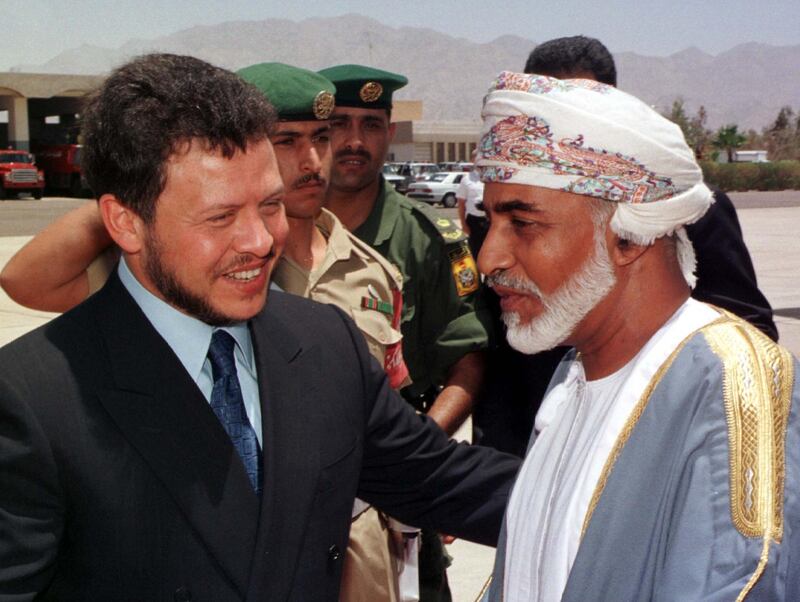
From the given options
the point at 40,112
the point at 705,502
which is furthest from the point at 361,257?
the point at 40,112

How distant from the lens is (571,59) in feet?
10.8

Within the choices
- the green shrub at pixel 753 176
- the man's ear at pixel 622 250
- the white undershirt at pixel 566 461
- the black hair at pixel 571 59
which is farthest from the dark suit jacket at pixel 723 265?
the green shrub at pixel 753 176

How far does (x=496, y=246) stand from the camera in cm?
201

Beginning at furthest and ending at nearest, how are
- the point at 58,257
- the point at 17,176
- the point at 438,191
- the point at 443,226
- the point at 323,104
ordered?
the point at 17,176
the point at 438,191
the point at 443,226
the point at 323,104
the point at 58,257

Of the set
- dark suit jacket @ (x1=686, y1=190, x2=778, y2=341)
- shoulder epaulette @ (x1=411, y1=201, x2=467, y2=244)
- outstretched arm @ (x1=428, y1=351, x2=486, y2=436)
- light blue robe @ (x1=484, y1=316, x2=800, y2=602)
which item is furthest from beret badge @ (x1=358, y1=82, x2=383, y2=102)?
light blue robe @ (x1=484, y1=316, x2=800, y2=602)

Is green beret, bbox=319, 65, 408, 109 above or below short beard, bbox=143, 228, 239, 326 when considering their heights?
above

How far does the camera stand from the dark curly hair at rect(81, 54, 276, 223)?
1.87 m

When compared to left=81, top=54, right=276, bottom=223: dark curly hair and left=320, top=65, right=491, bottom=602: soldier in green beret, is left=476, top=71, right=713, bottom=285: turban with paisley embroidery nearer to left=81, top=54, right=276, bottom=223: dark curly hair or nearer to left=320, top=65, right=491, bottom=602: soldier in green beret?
left=81, top=54, right=276, bottom=223: dark curly hair

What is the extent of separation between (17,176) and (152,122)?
35476 millimetres

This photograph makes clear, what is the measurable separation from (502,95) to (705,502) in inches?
36.8

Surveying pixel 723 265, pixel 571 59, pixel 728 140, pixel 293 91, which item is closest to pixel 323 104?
pixel 293 91

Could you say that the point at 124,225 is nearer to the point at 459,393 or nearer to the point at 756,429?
the point at 756,429

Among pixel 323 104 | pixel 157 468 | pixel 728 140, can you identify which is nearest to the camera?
pixel 157 468

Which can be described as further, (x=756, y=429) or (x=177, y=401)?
(x=177, y=401)
